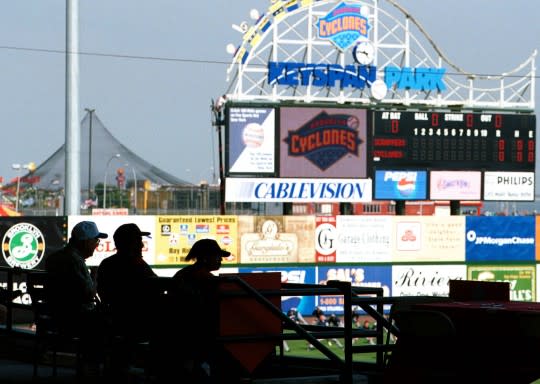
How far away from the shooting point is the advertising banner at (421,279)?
4988 centimetres

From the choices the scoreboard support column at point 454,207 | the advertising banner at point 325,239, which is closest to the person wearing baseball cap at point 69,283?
the advertising banner at point 325,239

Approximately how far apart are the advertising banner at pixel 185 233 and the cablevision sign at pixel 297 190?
95.7 inches

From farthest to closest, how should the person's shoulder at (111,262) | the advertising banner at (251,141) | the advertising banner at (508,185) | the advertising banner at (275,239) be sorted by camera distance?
the advertising banner at (275,239) < the advertising banner at (508,185) < the advertising banner at (251,141) < the person's shoulder at (111,262)

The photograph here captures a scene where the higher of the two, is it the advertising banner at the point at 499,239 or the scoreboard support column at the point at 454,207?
the scoreboard support column at the point at 454,207

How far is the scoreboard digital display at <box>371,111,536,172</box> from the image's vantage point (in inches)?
1774

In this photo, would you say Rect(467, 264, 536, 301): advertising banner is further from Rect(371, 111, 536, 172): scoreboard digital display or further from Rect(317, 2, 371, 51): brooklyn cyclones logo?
Rect(317, 2, 371, 51): brooklyn cyclones logo

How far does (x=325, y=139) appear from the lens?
44906 millimetres

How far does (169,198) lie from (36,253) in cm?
2963

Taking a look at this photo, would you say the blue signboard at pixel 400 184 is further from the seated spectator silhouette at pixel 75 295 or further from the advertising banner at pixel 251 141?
the seated spectator silhouette at pixel 75 295

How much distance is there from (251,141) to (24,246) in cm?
923

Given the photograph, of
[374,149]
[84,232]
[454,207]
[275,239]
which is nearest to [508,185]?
[454,207]

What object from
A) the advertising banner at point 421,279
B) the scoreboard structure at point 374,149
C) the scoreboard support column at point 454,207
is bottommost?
the advertising banner at point 421,279

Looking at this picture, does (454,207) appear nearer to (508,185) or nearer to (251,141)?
(508,185)

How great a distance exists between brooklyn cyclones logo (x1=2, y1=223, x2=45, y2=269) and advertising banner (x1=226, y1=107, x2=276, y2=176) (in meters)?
7.75
